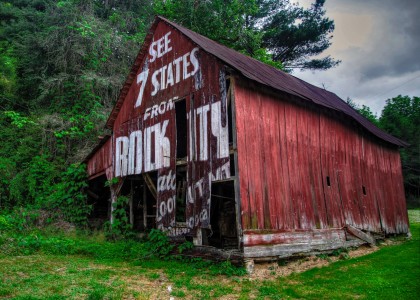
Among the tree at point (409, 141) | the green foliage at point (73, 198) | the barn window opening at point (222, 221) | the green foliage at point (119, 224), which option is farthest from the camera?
the tree at point (409, 141)

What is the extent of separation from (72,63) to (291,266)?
16.3 meters

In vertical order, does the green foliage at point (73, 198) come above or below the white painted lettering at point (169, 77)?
below

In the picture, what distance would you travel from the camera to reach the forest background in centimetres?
1620

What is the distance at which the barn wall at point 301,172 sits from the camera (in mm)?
9602

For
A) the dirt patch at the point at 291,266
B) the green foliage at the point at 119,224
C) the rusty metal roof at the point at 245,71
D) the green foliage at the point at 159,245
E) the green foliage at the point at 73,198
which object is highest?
the rusty metal roof at the point at 245,71

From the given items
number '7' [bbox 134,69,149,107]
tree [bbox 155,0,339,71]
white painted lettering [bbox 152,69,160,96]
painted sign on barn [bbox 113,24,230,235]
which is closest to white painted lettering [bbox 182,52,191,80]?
painted sign on barn [bbox 113,24,230,235]

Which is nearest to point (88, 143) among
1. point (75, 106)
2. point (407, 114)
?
point (75, 106)

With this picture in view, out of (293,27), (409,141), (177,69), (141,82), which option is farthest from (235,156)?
(409,141)

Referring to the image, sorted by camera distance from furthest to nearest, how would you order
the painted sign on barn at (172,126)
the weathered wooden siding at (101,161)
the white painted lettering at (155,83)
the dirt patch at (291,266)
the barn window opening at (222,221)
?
the weathered wooden siding at (101,161), the white painted lettering at (155,83), the barn window opening at (222,221), the painted sign on barn at (172,126), the dirt patch at (291,266)

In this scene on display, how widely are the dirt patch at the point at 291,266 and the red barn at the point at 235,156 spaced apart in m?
0.28

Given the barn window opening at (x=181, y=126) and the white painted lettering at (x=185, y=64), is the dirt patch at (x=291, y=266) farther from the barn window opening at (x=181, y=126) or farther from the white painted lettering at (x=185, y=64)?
the white painted lettering at (x=185, y=64)

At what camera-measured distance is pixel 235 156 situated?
9.33 metres

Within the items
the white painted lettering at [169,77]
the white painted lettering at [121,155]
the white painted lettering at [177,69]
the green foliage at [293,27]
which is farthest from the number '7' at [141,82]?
the green foliage at [293,27]

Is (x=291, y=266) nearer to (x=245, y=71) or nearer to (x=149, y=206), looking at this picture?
(x=245, y=71)
